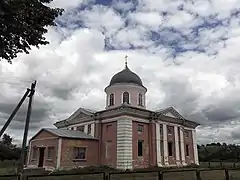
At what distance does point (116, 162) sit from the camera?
94.5 ft

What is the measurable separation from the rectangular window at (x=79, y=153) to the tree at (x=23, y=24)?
1907cm

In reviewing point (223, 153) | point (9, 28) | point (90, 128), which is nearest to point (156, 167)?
point (90, 128)

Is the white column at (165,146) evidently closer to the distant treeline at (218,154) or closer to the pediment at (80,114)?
the pediment at (80,114)

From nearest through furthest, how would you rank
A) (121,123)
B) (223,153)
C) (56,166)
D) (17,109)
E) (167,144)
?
1. (17,109)
2. (56,166)
3. (121,123)
4. (167,144)
5. (223,153)

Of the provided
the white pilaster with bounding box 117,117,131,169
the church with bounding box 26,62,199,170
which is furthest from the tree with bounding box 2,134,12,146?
the white pilaster with bounding box 117,117,131,169

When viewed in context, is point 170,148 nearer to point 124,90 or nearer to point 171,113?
point 171,113

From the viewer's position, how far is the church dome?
118ft

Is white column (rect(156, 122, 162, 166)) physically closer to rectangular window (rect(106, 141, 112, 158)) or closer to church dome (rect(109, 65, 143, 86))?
rectangular window (rect(106, 141, 112, 158))

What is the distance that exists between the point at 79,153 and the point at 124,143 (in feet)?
17.3

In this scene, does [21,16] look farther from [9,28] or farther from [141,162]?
[141,162]

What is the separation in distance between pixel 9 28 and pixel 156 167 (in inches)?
950

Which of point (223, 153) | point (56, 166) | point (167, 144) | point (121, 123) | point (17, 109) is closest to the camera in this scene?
point (17, 109)

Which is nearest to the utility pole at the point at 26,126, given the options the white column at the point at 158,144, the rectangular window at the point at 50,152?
the rectangular window at the point at 50,152

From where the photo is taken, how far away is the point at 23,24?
429 inches
